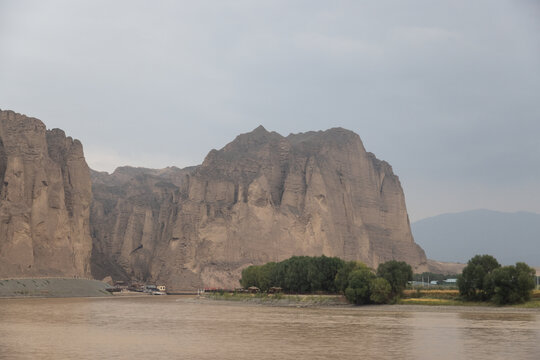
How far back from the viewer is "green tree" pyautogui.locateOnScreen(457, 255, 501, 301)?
88875 mm

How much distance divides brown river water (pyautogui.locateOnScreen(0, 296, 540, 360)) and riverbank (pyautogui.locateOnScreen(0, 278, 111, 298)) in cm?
6020

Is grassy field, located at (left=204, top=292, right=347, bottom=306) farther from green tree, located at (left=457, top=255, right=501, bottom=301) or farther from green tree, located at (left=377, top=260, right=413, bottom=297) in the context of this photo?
green tree, located at (left=457, top=255, right=501, bottom=301)

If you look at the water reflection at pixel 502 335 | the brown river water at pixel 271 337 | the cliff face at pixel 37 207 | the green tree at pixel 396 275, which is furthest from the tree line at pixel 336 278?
the cliff face at pixel 37 207

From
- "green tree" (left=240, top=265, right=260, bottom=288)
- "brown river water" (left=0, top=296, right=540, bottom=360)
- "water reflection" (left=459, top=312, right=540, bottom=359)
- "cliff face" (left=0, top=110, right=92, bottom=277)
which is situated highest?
"cliff face" (left=0, top=110, right=92, bottom=277)

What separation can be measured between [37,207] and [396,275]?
330ft

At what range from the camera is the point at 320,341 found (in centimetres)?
4875

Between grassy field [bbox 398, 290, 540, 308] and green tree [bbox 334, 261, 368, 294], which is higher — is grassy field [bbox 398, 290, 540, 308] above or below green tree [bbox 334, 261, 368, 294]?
below

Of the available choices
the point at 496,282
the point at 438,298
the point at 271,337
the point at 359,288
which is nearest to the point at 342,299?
the point at 359,288

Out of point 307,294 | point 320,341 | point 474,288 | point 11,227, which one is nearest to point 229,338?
point 320,341

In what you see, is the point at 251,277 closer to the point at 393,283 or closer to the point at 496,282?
the point at 393,283

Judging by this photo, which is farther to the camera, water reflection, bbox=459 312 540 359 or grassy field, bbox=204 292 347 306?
grassy field, bbox=204 292 347 306

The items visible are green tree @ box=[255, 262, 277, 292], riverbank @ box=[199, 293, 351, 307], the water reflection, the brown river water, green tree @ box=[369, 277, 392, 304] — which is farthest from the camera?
green tree @ box=[255, 262, 277, 292]

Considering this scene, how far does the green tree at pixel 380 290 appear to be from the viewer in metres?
94.6

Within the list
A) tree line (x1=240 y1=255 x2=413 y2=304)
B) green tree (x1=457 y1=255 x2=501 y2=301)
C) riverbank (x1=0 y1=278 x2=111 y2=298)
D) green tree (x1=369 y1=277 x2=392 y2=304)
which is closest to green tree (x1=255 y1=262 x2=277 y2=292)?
tree line (x1=240 y1=255 x2=413 y2=304)
